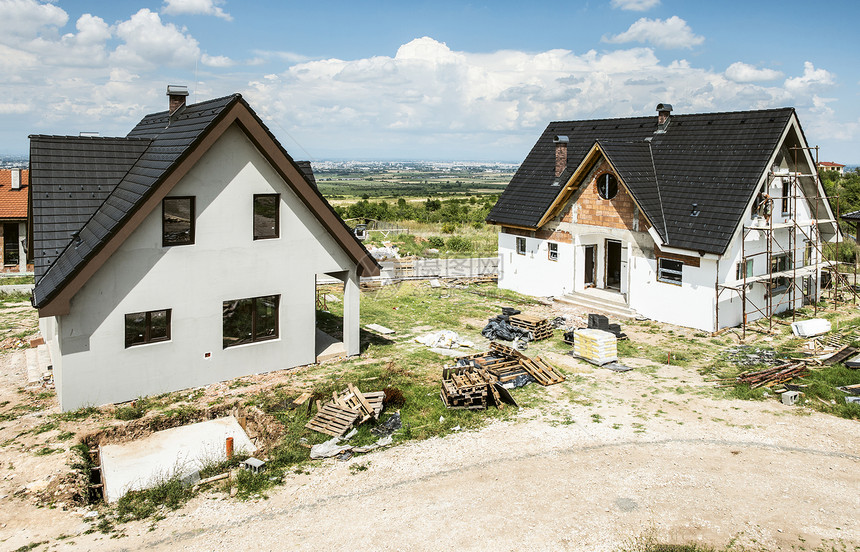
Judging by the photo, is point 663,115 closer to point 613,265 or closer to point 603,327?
point 613,265

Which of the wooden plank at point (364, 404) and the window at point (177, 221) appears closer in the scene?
the wooden plank at point (364, 404)

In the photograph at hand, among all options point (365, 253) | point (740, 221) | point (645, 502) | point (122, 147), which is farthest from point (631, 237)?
point (122, 147)

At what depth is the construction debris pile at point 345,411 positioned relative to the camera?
1335 centimetres

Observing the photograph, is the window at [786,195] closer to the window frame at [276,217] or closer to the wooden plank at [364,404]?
the wooden plank at [364,404]

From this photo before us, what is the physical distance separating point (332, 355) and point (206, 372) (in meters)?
3.61

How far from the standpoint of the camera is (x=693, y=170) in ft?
79.9

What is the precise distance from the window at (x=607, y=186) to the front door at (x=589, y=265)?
2.78 metres

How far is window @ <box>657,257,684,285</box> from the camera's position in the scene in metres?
23.1

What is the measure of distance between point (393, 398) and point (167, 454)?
196 inches

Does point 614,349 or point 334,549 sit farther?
point 614,349

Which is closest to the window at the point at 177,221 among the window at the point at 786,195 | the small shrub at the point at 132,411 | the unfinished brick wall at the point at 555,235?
the small shrub at the point at 132,411

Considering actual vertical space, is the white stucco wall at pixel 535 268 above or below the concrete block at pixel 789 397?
above

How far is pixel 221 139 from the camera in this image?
50.0 ft

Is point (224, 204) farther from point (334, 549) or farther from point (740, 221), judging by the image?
point (740, 221)
